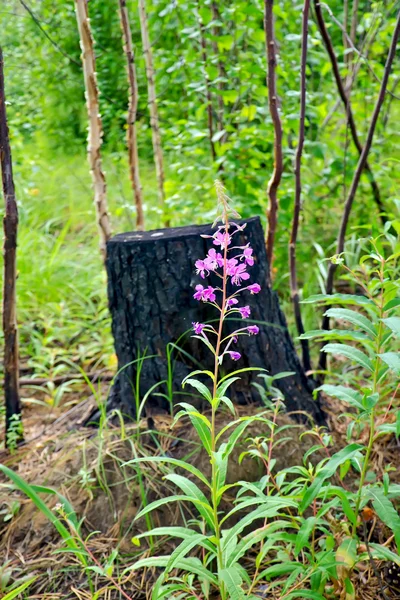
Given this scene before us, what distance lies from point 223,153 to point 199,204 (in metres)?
0.34

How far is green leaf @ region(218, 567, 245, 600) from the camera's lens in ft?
4.65

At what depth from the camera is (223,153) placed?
3.46 metres

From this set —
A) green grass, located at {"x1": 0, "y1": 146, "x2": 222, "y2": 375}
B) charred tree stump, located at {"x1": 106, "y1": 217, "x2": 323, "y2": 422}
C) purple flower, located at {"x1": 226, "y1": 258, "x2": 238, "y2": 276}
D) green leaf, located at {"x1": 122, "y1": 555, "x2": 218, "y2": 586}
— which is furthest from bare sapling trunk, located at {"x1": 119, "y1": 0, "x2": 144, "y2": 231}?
green leaf, located at {"x1": 122, "y1": 555, "x2": 218, "y2": 586}

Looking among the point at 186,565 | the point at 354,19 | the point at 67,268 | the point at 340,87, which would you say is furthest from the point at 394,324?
the point at 67,268

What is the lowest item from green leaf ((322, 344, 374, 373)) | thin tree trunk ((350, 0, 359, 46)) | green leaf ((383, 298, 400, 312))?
green leaf ((322, 344, 374, 373))

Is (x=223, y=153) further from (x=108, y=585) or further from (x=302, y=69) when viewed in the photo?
(x=108, y=585)

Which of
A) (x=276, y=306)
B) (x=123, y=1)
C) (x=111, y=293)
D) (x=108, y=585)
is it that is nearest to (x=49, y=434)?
(x=111, y=293)

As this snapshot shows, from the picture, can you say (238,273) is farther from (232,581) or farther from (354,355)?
(232,581)

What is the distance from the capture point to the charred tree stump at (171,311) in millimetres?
2316

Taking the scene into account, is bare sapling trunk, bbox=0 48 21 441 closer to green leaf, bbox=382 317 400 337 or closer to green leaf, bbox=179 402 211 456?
green leaf, bbox=179 402 211 456

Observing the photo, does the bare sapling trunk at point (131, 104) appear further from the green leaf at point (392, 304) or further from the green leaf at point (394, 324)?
the green leaf at point (394, 324)

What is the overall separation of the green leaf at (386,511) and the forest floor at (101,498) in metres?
0.40

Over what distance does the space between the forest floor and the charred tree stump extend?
152mm

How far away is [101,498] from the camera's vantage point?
2.20 meters
